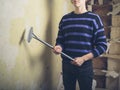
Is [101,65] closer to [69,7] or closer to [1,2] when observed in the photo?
[69,7]

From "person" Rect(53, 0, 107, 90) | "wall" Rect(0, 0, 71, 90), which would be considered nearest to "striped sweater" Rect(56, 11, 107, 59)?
"person" Rect(53, 0, 107, 90)

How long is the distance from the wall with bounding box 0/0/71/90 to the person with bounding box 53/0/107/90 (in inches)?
9.8

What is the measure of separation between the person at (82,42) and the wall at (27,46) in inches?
9.8

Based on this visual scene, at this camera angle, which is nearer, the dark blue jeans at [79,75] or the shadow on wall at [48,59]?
the dark blue jeans at [79,75]

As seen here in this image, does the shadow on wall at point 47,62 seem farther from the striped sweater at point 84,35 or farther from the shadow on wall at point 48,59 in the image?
the striped sweater at point 84,35

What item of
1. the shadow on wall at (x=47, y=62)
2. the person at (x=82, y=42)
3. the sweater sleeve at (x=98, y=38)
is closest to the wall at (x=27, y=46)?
the shadow on wall at (x=47, y=62)

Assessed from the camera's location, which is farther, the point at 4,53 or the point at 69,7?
the point at 69,7

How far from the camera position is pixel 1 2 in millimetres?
1535

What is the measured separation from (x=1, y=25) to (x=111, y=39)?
1.52m

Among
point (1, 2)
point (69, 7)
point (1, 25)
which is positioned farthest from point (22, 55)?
point (69, 7)

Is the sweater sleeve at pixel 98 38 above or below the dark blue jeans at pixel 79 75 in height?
above

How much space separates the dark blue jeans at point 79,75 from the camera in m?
1.76

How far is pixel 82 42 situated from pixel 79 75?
0.25 metres

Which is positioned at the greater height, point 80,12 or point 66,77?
point 80,12
